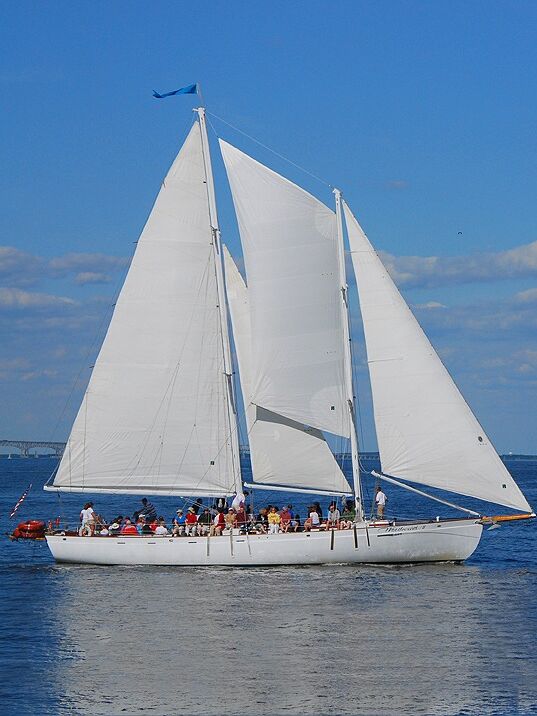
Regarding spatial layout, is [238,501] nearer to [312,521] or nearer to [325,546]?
[312,521]

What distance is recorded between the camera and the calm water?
77.9ft

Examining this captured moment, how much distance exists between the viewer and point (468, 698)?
2355 cm

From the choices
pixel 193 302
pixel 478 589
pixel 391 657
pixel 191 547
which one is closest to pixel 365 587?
pixel 478 589

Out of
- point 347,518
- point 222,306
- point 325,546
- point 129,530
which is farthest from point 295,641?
point 222,306

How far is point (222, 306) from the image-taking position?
44875 millimetres

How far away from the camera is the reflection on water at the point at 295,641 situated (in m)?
23.7

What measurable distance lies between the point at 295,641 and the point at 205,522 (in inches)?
591

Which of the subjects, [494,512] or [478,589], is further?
[494,512]

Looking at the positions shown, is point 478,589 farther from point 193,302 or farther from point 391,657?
point 193,302

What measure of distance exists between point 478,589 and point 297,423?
967cm

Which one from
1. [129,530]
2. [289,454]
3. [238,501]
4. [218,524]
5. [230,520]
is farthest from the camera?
[129,530]

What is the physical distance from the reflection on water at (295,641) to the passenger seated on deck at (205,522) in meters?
A: 1.68

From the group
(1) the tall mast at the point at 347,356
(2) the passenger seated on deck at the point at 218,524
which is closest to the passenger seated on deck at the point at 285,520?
(2) the passenger seated on deck at the point at 218,524

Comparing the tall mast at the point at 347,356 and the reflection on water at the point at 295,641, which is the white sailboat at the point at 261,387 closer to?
the tall mast at the point at 347,356
